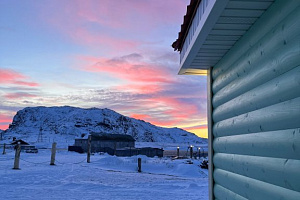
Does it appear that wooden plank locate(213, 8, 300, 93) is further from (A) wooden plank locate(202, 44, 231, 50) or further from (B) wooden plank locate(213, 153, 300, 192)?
(B) wooden plank locate(213, 153, 300, 192)

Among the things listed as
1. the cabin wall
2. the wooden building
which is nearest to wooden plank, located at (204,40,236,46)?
the wooden building

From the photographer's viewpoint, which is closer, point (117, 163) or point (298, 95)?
point (298, 95)

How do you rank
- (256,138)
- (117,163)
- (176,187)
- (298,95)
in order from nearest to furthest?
1. (298,95)
2. (256,138)
3. (176,187)
4. (117,163)

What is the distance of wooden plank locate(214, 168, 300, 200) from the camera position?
272 cm

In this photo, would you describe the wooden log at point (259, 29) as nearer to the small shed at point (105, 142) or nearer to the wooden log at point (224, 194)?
the wooden log at point (224, 194)

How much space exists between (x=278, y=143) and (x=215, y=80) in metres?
2.80

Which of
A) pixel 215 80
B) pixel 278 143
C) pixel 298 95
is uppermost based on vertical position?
pixel 215 80

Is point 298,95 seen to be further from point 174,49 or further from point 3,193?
point 3,193

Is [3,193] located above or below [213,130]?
below

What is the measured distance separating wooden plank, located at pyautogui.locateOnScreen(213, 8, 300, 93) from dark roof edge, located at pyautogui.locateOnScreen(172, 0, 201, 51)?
0.85 metres

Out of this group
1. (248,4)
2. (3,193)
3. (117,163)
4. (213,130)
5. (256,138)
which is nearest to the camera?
(248,4)

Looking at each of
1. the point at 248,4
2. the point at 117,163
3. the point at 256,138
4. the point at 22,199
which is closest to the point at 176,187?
the point at 22,199

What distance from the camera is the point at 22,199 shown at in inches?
369

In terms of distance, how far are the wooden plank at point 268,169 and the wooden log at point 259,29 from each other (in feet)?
4.40
